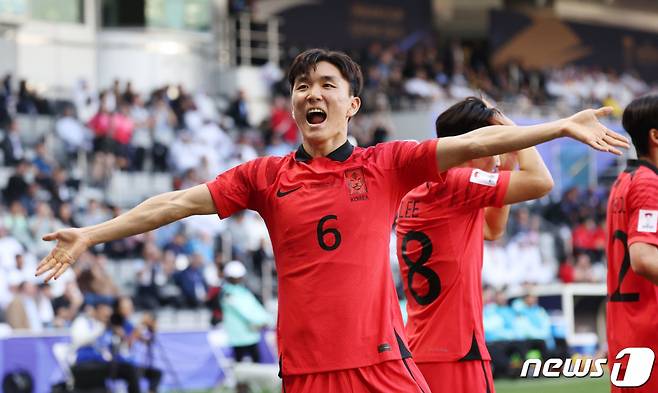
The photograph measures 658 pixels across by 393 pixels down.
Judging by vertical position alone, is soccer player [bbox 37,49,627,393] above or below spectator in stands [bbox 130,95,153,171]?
above

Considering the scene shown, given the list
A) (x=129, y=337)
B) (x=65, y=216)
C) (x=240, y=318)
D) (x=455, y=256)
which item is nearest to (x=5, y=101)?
(x=65, y=216)

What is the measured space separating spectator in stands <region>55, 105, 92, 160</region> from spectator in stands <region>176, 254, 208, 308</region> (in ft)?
14.0

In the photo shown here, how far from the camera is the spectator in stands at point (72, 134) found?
77.5ft

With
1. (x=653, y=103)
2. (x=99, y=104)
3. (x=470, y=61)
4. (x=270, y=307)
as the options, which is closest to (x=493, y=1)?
(x=470, y=61)

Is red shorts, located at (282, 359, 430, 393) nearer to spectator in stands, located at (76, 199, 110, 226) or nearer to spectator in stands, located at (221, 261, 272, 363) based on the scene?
spectator in stands, located at (221, 261, 272, 363)

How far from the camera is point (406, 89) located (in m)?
35.3

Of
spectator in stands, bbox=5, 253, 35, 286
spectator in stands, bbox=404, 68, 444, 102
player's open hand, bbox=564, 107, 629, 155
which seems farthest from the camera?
spectator in stands, bbox=404, 68, 444, 102

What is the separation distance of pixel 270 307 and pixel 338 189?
50.6ft

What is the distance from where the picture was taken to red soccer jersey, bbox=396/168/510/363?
22.3 ft

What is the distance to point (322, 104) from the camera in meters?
5.88

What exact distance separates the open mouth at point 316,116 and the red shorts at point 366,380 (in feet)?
3.79

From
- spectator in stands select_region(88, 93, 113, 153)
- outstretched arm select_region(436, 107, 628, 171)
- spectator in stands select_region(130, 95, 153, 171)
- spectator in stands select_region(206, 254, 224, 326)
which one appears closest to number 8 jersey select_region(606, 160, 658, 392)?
outstretched arm select_region(436, 107, 628, 171)

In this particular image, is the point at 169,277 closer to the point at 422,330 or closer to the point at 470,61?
the point at 422,330

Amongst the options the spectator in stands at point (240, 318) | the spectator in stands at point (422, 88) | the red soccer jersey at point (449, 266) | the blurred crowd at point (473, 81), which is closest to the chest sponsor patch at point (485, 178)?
the red soccer jersey at point (449, 266)
